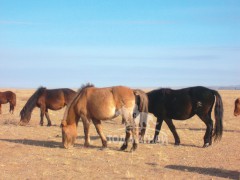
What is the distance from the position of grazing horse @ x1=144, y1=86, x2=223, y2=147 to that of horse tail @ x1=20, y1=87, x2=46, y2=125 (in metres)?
7.66

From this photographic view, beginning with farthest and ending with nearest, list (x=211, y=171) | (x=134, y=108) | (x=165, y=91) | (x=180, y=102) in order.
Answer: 1. (x=165, y=91)
2. (x=180, y=102)
3. (x=134, y=108)
4. (x=211, y=171)

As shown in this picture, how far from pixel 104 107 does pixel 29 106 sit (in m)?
8.36

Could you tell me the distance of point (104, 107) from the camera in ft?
37.8

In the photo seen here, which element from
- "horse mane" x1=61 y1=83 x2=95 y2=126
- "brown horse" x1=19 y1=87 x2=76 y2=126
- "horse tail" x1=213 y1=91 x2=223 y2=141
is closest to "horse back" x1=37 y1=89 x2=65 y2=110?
"brown horse" x1=19 y1=87 x2=76 y2=126

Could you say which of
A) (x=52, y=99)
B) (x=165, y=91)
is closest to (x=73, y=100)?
(x=165, y=91)

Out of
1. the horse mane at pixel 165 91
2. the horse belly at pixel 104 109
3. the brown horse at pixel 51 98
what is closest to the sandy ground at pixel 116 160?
the horse belly at pixel 104 109

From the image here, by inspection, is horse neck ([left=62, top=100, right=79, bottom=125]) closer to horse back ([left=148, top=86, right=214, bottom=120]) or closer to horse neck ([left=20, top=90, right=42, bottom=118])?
horse back ([left=148, top=86, right=214, bottom=120])

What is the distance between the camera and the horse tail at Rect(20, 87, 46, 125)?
727 inches

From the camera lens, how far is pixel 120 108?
37.1 ft

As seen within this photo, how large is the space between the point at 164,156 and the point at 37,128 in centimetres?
865

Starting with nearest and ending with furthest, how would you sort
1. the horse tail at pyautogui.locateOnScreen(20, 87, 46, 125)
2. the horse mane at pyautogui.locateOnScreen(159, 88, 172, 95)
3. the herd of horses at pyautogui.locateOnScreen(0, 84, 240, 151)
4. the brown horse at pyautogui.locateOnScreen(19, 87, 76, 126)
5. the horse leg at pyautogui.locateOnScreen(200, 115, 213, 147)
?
1. the herd of horses at pyautogui.locateOnScreen(0, 84, 240, 151)
2. the horse leg at pyautogui.locateOnScreen(200, 115, 213, 147)
3. the horse mane at pyautogui.locateOnScreen(159, 88, 172, 95)
4. the horse tail at pyautogui.locateOnScreen(20, 87, 46, 125)
5. the brown horse at pyautogui.locateOnScreen(19, 87, 76, 126)

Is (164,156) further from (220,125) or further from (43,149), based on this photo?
(43,149)

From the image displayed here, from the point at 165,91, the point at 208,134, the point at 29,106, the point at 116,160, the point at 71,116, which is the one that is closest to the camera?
the point at 116,160

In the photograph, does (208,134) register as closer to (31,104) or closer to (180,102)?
(180,102)
